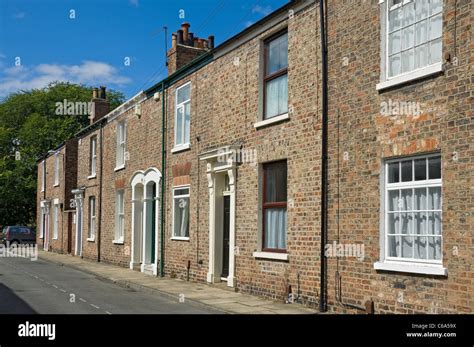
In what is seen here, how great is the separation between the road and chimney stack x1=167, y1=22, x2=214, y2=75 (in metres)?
7.67

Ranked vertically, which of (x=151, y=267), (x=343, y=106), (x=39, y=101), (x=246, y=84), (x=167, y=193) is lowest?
(x=151, y=267)

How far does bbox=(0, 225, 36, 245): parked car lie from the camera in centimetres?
4422

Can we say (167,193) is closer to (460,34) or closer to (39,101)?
(460,34)

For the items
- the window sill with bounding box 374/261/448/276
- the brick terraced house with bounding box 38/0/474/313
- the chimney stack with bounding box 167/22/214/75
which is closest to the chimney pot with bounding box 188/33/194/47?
the chimney stack with bounding box 167/22/214/75

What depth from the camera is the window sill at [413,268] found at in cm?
920

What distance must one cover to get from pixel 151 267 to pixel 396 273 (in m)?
12.3

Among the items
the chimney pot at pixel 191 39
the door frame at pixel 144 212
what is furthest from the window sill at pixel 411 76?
the chimney pot at pixel 191 39

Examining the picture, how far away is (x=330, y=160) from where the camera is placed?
1179 centimetres

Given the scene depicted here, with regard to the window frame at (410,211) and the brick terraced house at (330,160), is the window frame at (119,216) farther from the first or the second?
the window frame at (410,211)

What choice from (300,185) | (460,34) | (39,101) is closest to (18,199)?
(39,101)

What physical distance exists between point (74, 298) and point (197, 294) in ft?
9.28

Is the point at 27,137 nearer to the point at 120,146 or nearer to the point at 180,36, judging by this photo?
the point at 120,146

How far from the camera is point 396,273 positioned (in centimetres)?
1001

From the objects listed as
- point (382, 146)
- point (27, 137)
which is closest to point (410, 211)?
point (382, 146)
